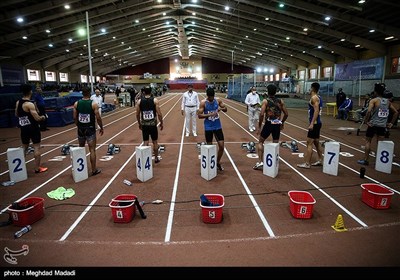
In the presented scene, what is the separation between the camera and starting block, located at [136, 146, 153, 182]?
18.6 ft

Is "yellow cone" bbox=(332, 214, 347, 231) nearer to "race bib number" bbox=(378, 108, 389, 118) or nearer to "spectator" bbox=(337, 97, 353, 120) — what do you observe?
"race bib number" bbox=(378, 108, 389, 118)

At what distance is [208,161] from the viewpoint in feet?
18.9

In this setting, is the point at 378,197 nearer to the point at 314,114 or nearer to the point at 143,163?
the point at 314,114

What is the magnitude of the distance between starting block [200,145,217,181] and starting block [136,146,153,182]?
4.02 ft

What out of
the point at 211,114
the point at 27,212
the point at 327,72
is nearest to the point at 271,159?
the point at 211,114

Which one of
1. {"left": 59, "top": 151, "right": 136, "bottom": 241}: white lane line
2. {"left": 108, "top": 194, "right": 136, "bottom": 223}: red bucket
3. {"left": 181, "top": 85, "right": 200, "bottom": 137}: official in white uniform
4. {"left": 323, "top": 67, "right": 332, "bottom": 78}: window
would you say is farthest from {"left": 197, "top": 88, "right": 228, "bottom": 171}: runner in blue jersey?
{"left": 323, "top": 67, "right": 332, "bottom": 78}: window

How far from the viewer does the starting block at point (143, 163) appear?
5.67 metres

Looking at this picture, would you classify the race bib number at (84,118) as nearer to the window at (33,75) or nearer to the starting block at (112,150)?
the starting block at (112,150)

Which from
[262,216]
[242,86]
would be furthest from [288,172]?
[242,86]

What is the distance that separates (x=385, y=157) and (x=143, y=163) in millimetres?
5615

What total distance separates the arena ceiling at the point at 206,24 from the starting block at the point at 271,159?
57.4ft

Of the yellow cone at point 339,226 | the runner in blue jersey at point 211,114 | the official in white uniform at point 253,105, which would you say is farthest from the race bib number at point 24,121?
the official in white uniform at point 253,105

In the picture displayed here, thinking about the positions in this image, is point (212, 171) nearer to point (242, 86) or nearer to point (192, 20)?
point (242, 86)

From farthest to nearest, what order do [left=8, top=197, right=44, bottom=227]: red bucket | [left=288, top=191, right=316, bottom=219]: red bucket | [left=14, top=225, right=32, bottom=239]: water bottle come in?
[left=288, top=191, right=316, bottom=219]: red bucket → [left=8, top=197, right=44, bottom=227]: red bucket → [left=14, top=225, right=32, bottom=239]: water bottle
